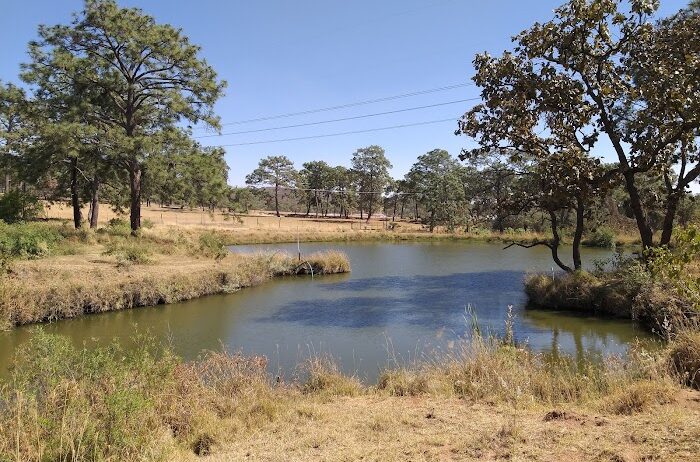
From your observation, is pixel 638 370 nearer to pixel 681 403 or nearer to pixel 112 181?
pixel 681 403

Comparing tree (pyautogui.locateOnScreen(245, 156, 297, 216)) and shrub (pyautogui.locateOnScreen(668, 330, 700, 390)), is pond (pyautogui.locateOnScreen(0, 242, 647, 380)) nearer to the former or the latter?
shrub (pyautogui.locateOnScreen(668, 330, 700, 390))

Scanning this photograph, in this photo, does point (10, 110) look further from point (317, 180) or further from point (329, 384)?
point (317, 180)

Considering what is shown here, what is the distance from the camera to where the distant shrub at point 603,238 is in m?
42.5

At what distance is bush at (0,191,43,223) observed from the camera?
23297 mm

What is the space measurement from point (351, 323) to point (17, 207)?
17865 mm

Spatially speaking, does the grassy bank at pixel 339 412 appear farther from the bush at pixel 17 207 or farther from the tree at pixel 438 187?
the tree at pixel 438 187

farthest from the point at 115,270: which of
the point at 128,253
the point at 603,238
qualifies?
the point at 603,238

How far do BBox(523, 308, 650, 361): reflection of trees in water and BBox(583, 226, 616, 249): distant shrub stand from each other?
29031mm

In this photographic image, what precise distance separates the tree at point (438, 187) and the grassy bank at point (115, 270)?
115ft

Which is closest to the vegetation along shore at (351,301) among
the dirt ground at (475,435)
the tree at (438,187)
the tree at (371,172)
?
the dirt ground at (475,435)

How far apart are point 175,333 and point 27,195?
1563cm

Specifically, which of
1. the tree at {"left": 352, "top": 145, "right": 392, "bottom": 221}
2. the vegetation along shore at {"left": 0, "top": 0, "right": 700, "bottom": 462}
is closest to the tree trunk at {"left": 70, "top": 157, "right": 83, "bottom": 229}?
the vegetation along shore at {"left": 0, "top": 0, "right": 700, "bottom": 462}

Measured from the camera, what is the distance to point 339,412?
6.49 meters

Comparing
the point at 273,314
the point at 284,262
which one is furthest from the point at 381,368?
the point at 284,262
